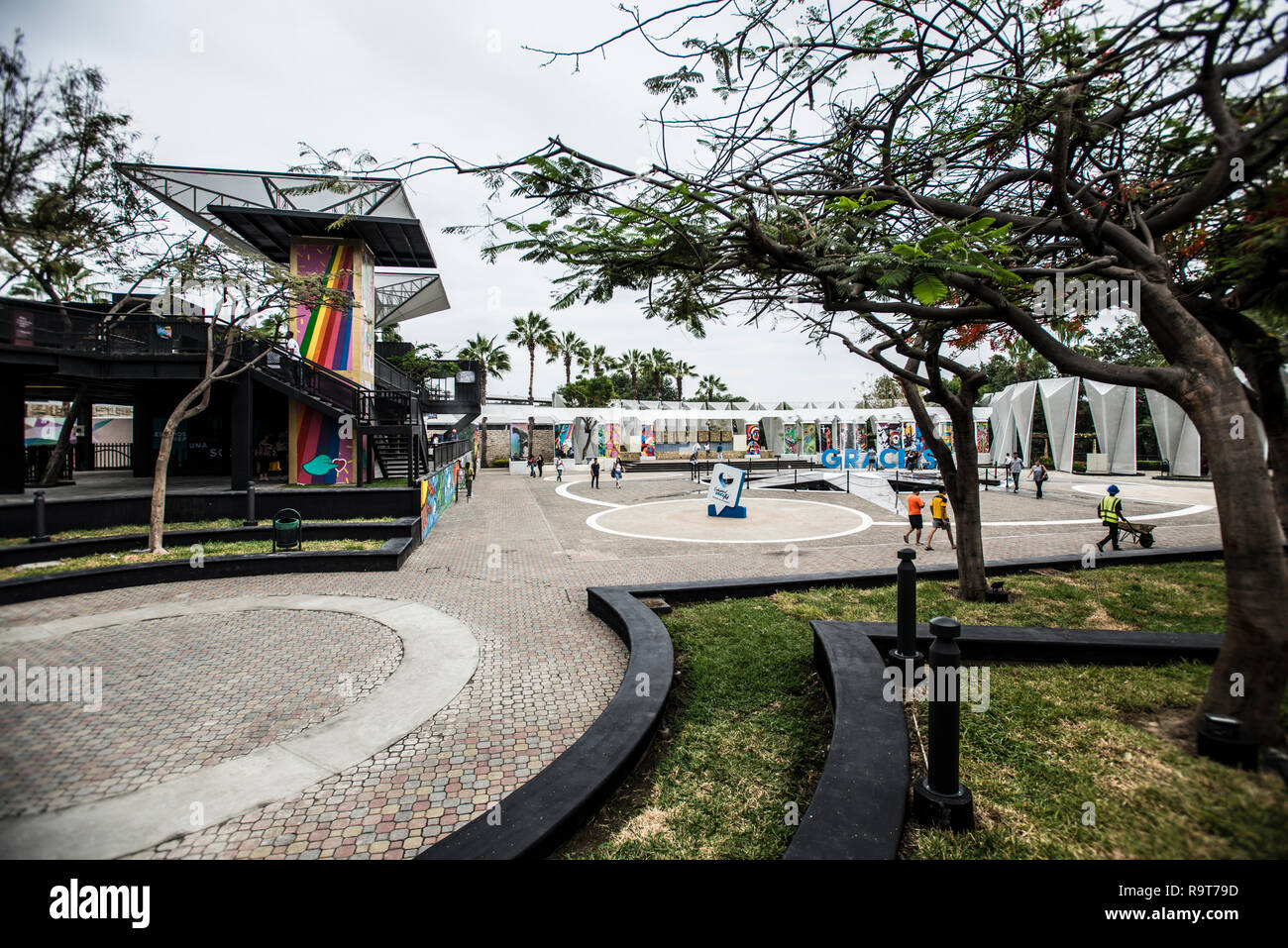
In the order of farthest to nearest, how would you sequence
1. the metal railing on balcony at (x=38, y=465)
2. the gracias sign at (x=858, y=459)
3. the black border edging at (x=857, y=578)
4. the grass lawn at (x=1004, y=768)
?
the gracias sign at (x=858, y=459)
the metal railing on balcony at (x=38, y=465)
the black border edging at (x=857, y=578)
the grass lawn at (x=1004, y=768)

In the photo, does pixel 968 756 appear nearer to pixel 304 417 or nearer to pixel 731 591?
pixel 731 591

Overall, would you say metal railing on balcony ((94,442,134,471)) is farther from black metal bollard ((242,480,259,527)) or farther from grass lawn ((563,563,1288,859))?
grass lawn ((563,563,1288,859))

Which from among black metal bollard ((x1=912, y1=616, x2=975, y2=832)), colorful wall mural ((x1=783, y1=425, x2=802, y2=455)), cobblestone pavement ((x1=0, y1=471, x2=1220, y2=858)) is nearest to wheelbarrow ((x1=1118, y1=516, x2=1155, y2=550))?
cobblestone pavement ((x1=0, y1=471, x2=1220, y2=858))

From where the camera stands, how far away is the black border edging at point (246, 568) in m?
9.23

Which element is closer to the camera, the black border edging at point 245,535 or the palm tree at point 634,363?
the black border edging at point 245,535

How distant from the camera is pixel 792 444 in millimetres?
52219

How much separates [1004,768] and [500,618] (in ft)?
21.4

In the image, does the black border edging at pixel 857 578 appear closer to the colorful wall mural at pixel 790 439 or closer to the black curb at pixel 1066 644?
the black curb at pixel 1066 644

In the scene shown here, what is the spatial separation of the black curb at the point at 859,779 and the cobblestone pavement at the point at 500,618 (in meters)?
2.29

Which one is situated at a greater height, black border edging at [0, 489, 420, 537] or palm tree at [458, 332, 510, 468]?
palm tree at [458, 332, 510, 468]

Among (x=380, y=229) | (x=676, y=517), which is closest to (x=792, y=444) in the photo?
(x=676, y=517)

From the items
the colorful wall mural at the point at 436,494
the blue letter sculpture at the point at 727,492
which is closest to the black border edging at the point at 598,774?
the colorful wall mural at the point at 436,494

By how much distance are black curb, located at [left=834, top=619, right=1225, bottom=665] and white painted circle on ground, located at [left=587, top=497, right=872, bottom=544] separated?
356 inches

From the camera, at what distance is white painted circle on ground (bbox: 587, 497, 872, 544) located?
15.7 metres
